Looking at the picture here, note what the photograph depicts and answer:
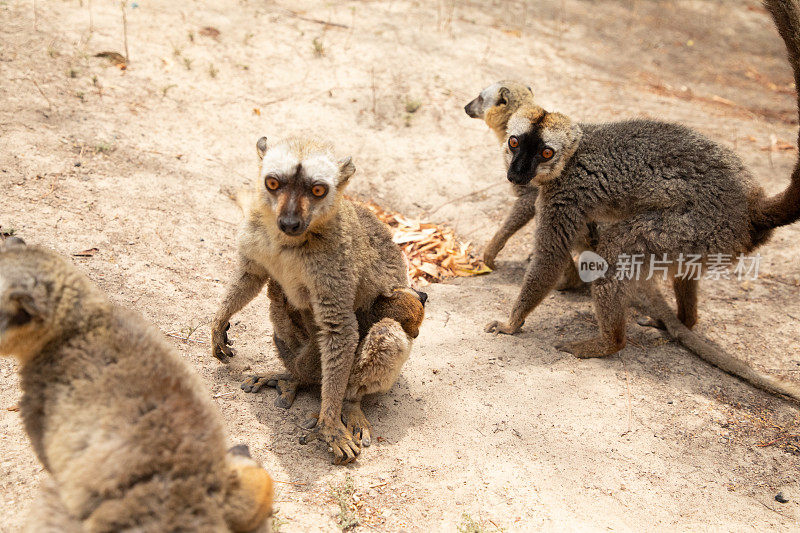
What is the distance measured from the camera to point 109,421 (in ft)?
9.38

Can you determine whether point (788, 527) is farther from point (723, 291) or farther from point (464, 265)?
point (464, 265)

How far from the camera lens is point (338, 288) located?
4.60 meters

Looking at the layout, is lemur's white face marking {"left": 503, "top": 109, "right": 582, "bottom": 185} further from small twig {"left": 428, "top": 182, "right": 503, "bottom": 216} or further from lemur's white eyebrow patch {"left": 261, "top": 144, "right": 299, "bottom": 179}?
lemur's white eyebrow patch {"left": 261, "top": 144, "right": 299, "bottom": 179}

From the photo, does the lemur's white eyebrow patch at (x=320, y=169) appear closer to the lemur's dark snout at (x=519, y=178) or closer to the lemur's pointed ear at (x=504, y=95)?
the lemur's dark snout at (x=519, y=178)

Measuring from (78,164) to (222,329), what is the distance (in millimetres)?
3261

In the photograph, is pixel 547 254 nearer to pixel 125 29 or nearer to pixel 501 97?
pixel 501 97

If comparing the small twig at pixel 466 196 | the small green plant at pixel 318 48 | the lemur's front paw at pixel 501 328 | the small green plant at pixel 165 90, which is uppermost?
the small green plant at pixel 318 48

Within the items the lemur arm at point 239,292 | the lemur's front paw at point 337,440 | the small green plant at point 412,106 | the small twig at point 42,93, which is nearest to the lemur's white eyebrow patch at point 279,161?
the lemur arm at point 239,292

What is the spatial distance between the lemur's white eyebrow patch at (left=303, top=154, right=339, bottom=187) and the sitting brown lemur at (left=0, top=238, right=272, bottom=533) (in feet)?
5.15

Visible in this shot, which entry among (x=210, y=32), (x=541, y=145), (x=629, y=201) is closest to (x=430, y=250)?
(x=541, y=145)

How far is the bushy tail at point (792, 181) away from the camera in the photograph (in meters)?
5.25

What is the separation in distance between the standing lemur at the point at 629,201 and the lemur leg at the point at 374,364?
2.04 metres

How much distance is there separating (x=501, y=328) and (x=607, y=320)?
1.12 m

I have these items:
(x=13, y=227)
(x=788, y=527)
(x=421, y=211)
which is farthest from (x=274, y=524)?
(x=421, y=211)
